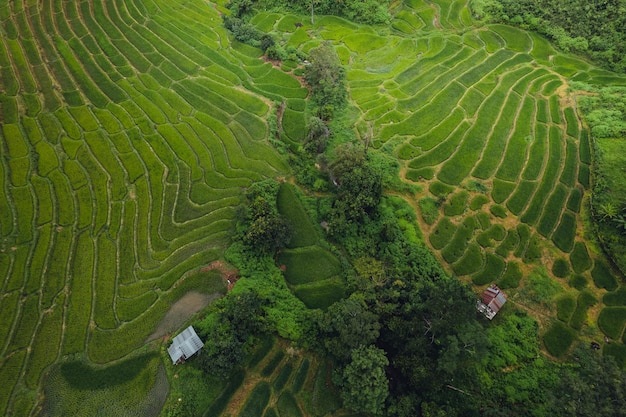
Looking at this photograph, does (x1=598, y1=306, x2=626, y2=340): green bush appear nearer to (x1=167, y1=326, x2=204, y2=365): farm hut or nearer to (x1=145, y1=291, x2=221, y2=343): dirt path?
(x1=145, y1=291, x2=221, y2=343): dirt path

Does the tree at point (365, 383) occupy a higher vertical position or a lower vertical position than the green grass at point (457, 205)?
lower

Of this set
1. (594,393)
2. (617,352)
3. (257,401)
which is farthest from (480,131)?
(257,401)

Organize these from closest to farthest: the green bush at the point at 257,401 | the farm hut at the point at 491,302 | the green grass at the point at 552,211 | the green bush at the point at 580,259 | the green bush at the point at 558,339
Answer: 1. the green bush at the point at 257,401
2. the green bush at the point at 558,339
3. the farm hut at the point at 491,302
4. the green bush at the point at 580,259
5. the green grass at the point at 552,211

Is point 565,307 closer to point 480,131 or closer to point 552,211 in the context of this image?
point 552,211

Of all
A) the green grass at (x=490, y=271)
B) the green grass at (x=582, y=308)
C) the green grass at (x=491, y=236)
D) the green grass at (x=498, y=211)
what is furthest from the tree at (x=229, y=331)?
the green grass at (x=582, y=308)

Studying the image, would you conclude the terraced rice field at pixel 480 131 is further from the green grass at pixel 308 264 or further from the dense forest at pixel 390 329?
the green grass at pixel 308 264

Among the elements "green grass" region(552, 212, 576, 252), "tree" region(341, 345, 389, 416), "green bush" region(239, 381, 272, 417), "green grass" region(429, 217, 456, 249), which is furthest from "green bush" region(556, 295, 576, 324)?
"green bush" region(239, 381, 272, 417)
